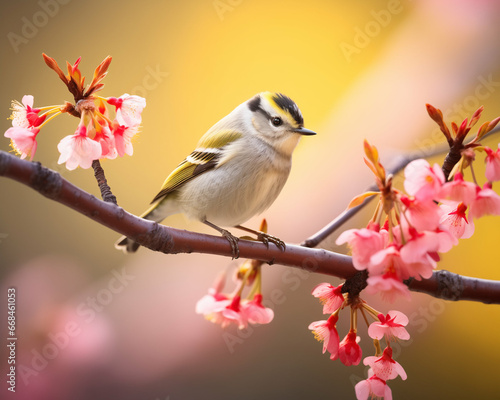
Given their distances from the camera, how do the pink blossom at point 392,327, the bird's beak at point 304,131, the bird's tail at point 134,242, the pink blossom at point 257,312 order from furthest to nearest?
the bird's tail at point 134,242 → the bird's beak at point 304,131 → the pink blossom at point 257,312 → the pink blossom at point 392,327

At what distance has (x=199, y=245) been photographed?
0.65 m

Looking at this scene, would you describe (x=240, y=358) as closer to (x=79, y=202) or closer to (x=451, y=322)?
(x=451, y=322)

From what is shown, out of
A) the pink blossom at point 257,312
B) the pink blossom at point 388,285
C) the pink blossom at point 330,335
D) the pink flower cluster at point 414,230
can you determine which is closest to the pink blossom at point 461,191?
the pink flower cluster at point 414,230

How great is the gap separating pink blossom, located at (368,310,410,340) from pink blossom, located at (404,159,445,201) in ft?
0.57

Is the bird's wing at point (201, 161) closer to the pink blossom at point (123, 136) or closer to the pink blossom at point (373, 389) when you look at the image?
the pink blossom at point (123, 136)

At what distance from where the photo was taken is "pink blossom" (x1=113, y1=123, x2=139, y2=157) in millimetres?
644

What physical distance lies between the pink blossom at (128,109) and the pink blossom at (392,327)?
0.41 meters

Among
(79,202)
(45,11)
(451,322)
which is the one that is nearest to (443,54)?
(451,322)

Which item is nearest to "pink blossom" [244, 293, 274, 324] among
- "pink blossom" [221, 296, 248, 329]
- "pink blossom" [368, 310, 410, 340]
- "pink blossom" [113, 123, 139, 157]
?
"pink blossom" [221, 296, 248, 329]

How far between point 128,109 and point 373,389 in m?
0.49

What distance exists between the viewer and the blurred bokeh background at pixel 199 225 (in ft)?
4.03

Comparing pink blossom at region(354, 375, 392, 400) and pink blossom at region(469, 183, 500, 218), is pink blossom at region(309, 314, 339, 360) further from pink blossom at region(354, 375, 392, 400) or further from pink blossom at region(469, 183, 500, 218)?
pink blossom at region(469, 183, 500, 218)

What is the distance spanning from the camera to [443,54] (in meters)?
1.66

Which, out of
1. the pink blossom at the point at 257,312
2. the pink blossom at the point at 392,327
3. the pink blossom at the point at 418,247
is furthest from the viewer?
the pink blossom at the point at 257,312
